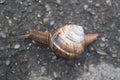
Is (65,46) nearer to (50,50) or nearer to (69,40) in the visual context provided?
(69,40)

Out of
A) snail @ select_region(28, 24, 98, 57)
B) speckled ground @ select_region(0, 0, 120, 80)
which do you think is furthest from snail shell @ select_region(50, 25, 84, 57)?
speckled ground @ select_region(0, 0, 120, 80)

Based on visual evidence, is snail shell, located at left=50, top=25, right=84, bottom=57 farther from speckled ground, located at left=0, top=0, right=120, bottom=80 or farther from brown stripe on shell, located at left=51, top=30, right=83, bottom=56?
speckled ground, located at left=0, top=0, right=120, bottom=80

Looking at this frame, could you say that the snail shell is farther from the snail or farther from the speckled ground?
the speckled ground

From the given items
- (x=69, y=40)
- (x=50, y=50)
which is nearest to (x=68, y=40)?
(x=69, y=40)

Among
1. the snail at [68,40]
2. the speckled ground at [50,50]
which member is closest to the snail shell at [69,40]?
the snail at [68,40]

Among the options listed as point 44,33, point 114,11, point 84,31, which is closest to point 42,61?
point 44,33

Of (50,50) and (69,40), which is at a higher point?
(69,40)

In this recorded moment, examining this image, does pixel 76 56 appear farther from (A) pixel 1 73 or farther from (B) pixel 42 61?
(A) pixel 1 73

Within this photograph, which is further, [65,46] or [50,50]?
[50,50]

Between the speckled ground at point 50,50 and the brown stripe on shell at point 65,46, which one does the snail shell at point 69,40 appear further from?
the speckled ground at point 50,50
